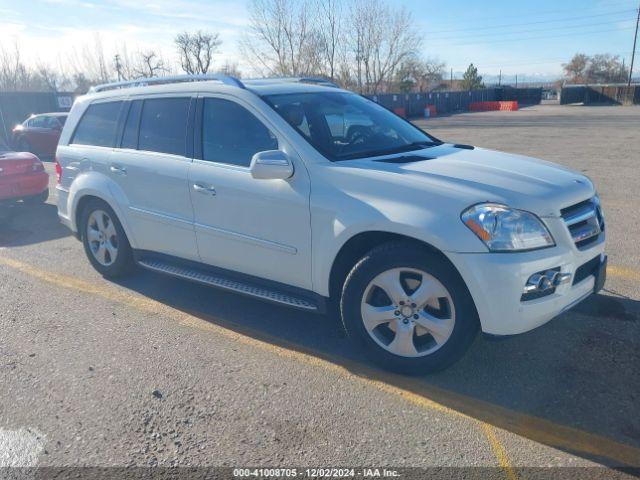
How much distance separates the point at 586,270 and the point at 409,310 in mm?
1093

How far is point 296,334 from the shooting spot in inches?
156

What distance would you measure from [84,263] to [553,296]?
4742 millimetres

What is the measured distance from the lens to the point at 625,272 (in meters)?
4.83

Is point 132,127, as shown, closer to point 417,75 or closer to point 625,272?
point 625,272

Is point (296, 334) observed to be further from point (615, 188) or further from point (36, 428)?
point (615, 188)

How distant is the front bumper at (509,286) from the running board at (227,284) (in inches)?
44.2

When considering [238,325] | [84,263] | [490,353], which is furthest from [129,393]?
[84,263]

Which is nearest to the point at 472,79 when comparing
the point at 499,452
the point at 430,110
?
the point at 430,110

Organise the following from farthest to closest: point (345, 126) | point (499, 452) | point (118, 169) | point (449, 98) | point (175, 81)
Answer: point (449, 98)
point (118, 169)
point (175, 81)
point (345, 126)
point (499, 452)

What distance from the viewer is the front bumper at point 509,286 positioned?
286 cm

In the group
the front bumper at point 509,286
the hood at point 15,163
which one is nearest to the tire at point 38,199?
the hood at point 15,163

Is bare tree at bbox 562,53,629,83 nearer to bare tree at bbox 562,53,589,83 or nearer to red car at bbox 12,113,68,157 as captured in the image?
bare tree at bbox 562,53,589,83

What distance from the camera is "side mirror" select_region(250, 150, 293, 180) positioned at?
11.4 ft

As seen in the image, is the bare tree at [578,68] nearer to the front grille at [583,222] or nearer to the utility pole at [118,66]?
the utility pole at [118,66]
